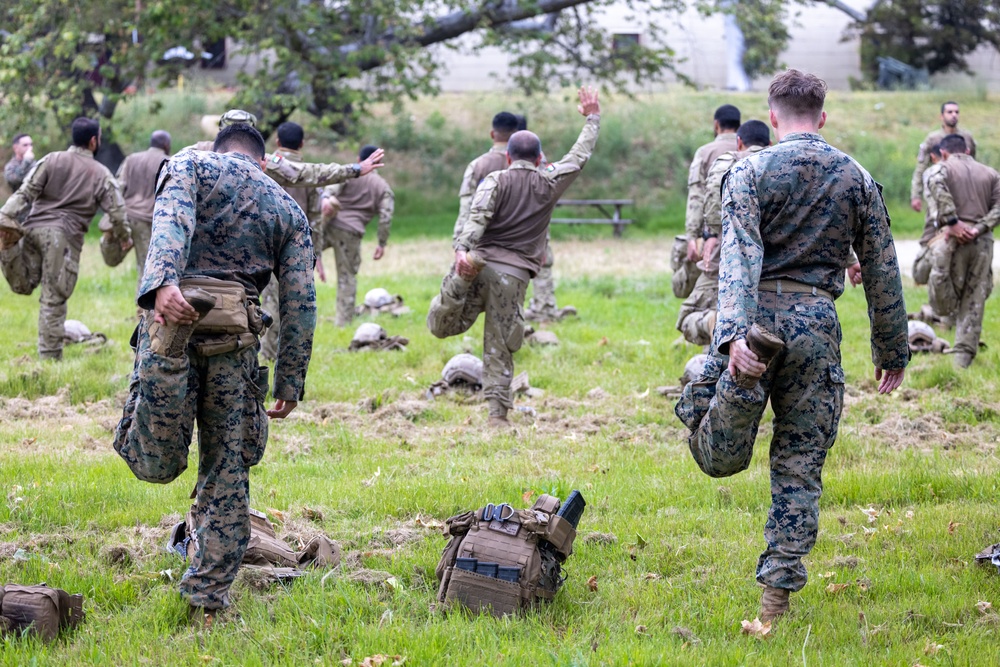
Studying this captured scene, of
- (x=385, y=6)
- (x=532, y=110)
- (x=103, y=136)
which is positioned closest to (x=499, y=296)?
(x=385, y=6)

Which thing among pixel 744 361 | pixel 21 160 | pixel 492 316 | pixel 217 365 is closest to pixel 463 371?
pixel 492 316

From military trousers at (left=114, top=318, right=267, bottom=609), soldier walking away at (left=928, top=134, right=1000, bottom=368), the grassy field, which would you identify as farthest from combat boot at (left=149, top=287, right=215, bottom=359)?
soldier walking away at (left=928, top=134, right=1000, bottom=368)

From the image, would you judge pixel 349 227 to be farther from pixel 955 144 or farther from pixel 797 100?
pixel 797 100

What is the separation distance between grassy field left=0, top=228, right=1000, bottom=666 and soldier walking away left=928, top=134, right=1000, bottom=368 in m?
0.50

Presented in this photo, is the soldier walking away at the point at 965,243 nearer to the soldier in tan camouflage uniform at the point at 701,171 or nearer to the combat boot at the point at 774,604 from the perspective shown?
the soldier in tan camouflage uniform at the point at 701,171

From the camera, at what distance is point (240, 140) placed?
17.7 ft

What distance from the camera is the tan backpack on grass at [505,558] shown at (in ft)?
16.8

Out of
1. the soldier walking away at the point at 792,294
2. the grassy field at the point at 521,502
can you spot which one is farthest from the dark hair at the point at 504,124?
the soldier walking away at the point at 792,294

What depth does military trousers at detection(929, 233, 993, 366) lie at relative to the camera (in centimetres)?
1103

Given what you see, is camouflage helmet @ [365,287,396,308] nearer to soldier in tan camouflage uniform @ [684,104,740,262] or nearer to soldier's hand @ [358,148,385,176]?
soldier in tan camouflage uniform @ [684,104,740,262]

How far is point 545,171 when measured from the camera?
29.8 feet

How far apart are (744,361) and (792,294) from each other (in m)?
0.59

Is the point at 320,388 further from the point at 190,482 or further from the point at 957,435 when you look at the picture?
the point at 957,435

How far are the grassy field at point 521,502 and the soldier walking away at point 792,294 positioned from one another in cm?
54
